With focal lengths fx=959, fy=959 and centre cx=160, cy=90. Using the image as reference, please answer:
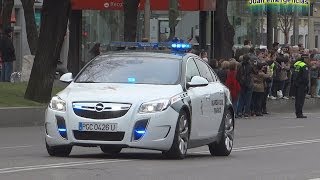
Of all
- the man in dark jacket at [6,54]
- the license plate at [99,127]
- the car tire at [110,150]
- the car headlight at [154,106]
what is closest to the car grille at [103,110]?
the license plate at [99,127]

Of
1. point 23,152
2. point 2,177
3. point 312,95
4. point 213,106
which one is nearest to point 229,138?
point 213,106

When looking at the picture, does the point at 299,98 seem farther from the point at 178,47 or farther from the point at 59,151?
the point at 59,151

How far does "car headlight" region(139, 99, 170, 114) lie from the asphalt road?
0.76 metres

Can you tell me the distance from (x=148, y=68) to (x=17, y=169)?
3.21 metres

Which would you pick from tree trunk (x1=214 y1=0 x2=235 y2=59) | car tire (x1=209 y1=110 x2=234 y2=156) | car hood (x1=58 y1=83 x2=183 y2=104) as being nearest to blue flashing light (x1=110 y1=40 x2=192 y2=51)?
car tire (x1=209 y1=110 x2=234 y2=156)

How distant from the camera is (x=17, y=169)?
12531 mm

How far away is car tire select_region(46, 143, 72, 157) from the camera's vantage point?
14288mm

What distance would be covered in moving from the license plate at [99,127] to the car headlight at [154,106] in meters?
0.45

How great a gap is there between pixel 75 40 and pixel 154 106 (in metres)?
25.1

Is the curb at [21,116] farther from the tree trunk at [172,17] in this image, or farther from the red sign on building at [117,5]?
the red sign on building at [117,5]

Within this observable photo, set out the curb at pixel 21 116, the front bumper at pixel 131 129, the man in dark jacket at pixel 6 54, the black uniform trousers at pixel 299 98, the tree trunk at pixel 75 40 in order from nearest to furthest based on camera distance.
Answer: the front bumper at pixel 131 129, the curb at pixel 21 116, the black uniform trousers at pixel 299 98, the man in dark jacket at pixel 6 54, the tree trunk at pixel 75 40

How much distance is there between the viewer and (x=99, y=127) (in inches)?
536

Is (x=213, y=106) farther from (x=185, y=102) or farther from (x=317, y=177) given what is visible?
(x=317, y=177)

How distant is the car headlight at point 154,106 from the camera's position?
44.8 feet
